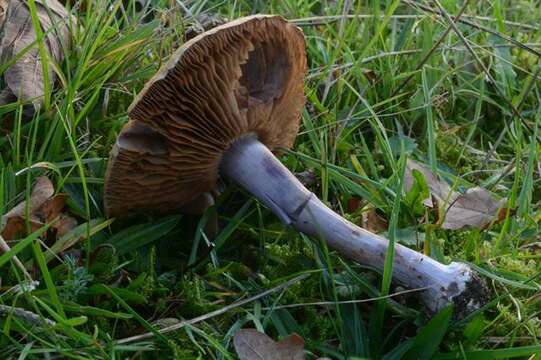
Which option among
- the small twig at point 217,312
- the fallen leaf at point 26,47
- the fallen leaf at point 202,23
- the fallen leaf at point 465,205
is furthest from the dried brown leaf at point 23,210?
the fallen leaf at point 465,205

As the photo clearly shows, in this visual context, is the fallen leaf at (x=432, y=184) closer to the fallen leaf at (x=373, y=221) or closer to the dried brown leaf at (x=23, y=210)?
the fallen leaf at (x=373, y=221)

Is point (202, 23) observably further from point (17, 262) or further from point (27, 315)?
point (27, 315)

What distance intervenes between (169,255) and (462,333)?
907 millimetres

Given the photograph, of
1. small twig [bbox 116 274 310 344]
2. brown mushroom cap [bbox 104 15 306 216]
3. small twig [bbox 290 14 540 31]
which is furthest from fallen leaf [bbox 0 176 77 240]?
small twig [bbox 290 14 540 31]

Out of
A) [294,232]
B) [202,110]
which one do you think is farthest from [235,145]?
[294,232]

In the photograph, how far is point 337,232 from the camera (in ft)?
7.04

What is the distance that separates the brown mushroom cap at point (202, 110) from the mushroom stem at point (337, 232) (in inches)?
3.1

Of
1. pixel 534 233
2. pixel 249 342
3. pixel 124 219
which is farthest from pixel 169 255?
pixel 534 233

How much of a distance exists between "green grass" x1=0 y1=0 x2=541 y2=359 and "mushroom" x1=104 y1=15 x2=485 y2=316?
0.08m

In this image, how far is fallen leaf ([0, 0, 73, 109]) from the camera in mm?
2439

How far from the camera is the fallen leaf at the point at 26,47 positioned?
96.0 inches

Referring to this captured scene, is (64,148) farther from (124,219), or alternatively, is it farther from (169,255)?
(169,255)

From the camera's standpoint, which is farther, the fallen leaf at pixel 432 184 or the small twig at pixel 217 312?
the fallen leaf at pixel 432 184

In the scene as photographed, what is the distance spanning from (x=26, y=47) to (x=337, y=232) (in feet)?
3.98
